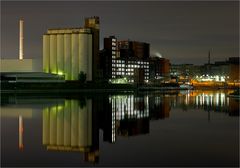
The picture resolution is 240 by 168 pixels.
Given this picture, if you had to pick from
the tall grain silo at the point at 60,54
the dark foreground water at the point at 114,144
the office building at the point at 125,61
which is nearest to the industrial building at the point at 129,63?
the office building at the point at 125,61

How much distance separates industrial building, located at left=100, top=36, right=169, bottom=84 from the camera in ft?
405

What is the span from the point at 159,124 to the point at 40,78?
2719 inches

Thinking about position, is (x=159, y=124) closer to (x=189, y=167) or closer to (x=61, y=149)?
(x=61, y=149)

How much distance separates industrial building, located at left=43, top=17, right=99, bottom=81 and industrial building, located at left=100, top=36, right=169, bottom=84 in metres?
19.9

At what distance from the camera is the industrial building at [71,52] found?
9350 cm

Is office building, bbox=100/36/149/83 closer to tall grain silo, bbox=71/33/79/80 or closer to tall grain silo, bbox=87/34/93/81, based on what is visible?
tall grain silo, bbox=87/34/93/81

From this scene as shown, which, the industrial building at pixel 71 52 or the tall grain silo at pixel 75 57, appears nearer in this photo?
the industrial building at pixel 71 52

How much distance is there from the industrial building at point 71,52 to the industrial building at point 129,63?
19931mm

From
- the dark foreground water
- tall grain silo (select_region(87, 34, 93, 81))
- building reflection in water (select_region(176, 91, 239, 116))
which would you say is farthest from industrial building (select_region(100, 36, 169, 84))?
the dark foreground water

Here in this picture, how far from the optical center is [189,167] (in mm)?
11102

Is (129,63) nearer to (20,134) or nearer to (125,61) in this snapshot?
(125,61)

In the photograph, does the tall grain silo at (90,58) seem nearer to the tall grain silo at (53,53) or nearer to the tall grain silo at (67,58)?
the tall grain silo at (67,58)

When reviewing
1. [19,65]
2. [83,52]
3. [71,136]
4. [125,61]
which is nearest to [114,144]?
[71,136]

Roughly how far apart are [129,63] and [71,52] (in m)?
48.1
